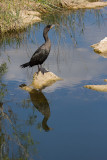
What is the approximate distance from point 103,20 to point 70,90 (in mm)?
5646

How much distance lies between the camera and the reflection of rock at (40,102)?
5527 mm

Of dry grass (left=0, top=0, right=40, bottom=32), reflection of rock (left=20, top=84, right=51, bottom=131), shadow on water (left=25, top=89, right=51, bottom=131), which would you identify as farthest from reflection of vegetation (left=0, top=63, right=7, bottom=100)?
dry grass (left=0, top=0, right=40, bottom=32)

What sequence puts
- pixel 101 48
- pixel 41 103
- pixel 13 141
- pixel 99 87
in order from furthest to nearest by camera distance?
pixel 101 48, pixel 99 87, pixel 41 103, pixel 13 141

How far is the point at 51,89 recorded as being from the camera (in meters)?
6.73

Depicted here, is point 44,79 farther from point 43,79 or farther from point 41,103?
point 41,103

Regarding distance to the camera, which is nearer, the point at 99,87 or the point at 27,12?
the point at 99,87

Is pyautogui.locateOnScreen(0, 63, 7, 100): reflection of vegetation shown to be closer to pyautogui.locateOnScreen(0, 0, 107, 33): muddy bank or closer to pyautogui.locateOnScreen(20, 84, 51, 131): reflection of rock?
pyautogui.locateOnScreen(20, 84, 51, 131): reflection of rock

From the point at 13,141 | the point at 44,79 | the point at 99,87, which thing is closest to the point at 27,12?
the point at 44,79

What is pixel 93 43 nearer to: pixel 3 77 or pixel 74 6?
pixel 3 77

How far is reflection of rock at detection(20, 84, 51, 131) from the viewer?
5527 millimetres

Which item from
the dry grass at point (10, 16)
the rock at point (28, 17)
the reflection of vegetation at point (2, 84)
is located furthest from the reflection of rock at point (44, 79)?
the rock at point (28, 17)

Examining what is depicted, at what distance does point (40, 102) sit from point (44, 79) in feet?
2.90

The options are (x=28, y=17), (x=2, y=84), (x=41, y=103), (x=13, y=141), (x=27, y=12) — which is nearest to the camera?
(x=13, y=141)

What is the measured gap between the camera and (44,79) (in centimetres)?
706
